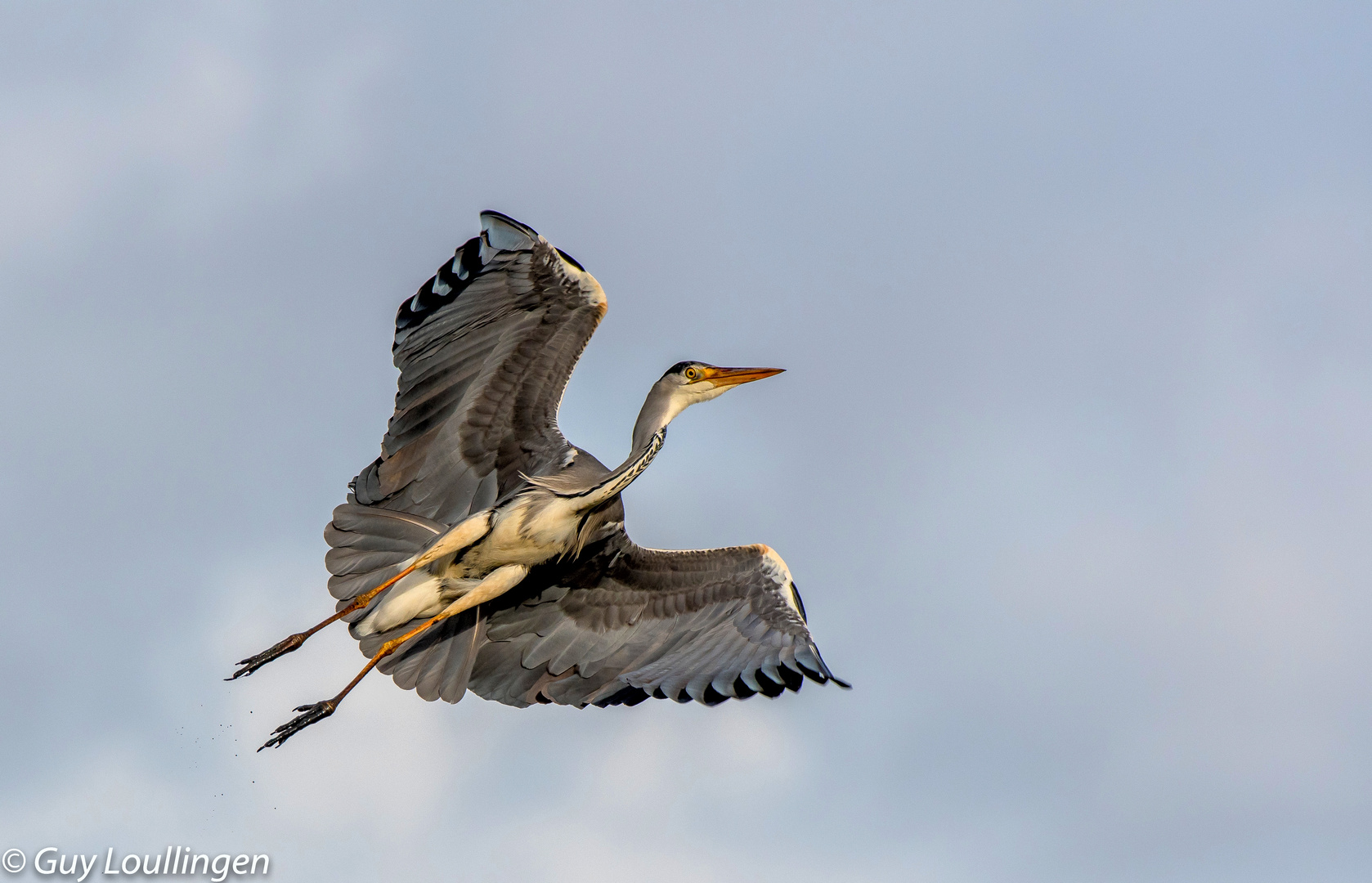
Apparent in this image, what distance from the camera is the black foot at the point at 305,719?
977 centimetres

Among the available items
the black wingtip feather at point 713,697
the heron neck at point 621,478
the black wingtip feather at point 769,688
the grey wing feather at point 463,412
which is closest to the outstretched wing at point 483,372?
the grey wing feather at point 463,412

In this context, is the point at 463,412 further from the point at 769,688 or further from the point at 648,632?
the point at 769,688

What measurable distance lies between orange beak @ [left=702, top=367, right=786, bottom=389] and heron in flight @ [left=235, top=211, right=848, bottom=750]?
294 millimetres

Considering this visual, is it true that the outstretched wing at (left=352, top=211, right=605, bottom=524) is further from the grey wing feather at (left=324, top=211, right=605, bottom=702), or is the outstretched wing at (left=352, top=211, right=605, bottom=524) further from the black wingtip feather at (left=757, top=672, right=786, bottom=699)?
the black wingtip feather at (left=757, top=672, right=786, bottom=699)

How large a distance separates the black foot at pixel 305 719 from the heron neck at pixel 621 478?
2334 millimetres

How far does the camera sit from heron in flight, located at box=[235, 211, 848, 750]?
9.98 metres

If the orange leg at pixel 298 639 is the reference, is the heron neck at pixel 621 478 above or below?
above

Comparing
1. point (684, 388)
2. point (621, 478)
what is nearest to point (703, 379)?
point (684, 388)

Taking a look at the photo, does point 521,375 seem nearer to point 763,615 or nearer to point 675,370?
point 675,370

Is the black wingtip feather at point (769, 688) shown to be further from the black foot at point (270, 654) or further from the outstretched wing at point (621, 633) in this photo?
the black foot at point (270, 654)

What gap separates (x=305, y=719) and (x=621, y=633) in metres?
2.41

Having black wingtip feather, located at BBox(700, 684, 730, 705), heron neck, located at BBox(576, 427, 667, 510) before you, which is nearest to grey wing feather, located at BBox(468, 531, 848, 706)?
black wingtip feather, located at BBox(700, 684, 730, 705)

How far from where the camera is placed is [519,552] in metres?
10.1

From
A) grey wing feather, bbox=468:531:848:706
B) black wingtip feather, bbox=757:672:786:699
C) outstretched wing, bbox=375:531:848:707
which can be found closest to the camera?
black wingtip feather, bbox=757:672:786:699
